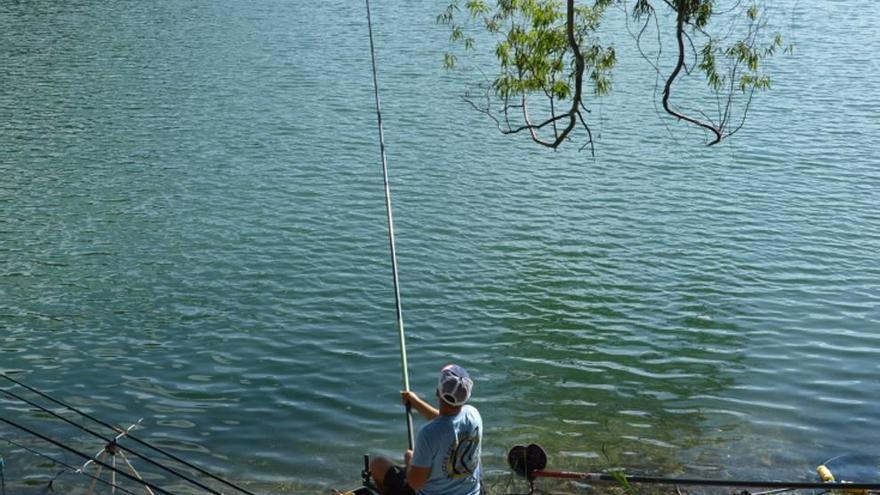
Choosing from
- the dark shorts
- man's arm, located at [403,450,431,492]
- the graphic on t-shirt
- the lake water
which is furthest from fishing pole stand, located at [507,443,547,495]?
the lake water

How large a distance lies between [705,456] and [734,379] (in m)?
2.06

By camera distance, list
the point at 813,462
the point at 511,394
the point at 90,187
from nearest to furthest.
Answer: the point at 813,462, the point at 511,394, the point at 90,187

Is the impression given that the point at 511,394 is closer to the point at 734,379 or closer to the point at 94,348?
the point at 734,379

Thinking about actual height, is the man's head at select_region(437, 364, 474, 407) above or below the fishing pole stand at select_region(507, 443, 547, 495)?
above

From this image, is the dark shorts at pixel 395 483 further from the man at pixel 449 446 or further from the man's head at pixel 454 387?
the man's head at pixel 454 387

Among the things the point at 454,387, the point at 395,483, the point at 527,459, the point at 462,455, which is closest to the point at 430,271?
the point at 527,459

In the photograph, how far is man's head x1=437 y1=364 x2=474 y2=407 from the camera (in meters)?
6.48

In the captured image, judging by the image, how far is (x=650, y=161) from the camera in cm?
2027

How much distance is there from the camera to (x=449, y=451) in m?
6.68

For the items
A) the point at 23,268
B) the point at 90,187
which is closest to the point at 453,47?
the point at 90,187

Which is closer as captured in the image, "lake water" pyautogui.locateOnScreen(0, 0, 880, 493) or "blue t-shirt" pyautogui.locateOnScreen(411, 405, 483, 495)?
"blue t-shirt" pyautogui.locateOnScreen(411, 405, 483, 495)

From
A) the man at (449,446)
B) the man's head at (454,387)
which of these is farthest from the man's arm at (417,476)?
the man's head at (454,387)

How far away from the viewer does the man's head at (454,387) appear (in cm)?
648

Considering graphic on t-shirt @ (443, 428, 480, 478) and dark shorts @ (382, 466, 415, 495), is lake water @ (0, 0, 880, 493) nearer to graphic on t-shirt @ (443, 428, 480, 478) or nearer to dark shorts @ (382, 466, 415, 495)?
dark shorts @ (382, 466, 415, 495)
